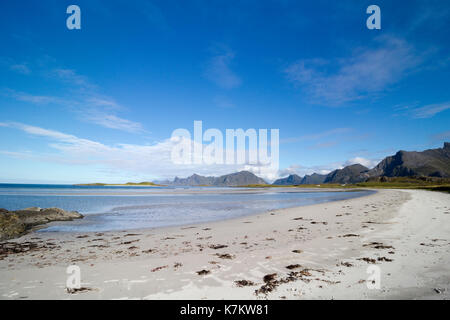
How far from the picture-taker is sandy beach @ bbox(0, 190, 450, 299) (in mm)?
6430

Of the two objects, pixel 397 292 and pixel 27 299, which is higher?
pixel 397 292

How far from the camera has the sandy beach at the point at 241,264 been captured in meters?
6.43

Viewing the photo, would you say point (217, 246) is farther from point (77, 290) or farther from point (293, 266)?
point (77, 290)

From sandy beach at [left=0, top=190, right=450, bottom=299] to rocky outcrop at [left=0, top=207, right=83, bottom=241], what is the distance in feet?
7.68

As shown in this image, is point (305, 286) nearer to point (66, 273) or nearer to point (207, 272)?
point (207, 272)

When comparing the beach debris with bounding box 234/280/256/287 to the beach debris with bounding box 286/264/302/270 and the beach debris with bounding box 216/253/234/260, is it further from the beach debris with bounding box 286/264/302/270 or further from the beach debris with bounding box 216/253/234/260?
the beach debris with bounding box 216/253/234/260

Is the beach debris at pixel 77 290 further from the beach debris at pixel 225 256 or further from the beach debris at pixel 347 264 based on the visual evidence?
the beach debris at pixel 347 264

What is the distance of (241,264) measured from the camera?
8.88 metres

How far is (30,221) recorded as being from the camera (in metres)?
20.4

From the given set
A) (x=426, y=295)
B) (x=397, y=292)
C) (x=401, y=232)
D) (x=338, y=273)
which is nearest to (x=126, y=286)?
(x=338, y=273)

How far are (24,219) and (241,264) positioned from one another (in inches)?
923

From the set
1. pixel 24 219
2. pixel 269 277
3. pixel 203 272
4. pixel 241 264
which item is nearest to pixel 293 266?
pixel 269 277

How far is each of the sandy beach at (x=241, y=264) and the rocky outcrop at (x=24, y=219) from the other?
7.68ft
